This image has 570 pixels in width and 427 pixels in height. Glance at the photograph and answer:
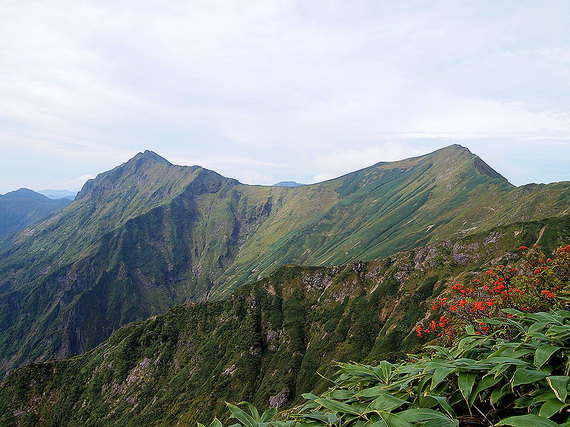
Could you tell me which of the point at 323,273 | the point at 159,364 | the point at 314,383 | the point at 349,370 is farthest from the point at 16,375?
the point at 349,370

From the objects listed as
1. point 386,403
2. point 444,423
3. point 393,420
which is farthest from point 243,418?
point 444,423

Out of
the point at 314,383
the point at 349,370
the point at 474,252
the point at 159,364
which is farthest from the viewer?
the point at 159,364

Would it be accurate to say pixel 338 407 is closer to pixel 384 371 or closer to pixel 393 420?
pixel 393 420

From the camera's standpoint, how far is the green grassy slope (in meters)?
109

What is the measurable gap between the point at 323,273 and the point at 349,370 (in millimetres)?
145148

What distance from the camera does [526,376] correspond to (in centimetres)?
313

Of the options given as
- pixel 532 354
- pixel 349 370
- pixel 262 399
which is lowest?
pixel 262 399

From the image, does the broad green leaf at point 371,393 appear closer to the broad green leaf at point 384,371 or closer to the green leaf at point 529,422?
the broad green leaf at point 384,371

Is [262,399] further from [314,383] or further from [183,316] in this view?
[183,316]

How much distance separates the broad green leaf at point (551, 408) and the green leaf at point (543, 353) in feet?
1.56

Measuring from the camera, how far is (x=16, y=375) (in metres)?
140

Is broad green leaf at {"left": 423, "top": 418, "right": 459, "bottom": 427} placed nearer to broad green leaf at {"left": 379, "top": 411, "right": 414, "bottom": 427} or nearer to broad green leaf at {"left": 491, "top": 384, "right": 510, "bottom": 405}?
broad green leaf at {"left": 379, "top": 411, "right": 414, "bottom": 427}

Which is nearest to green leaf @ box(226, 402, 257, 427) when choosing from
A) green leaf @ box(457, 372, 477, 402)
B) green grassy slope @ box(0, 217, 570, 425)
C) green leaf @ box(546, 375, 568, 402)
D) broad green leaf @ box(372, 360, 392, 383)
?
broad green leaf @ box(372, 360, 392, 383)

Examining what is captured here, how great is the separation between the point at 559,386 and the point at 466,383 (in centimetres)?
78
